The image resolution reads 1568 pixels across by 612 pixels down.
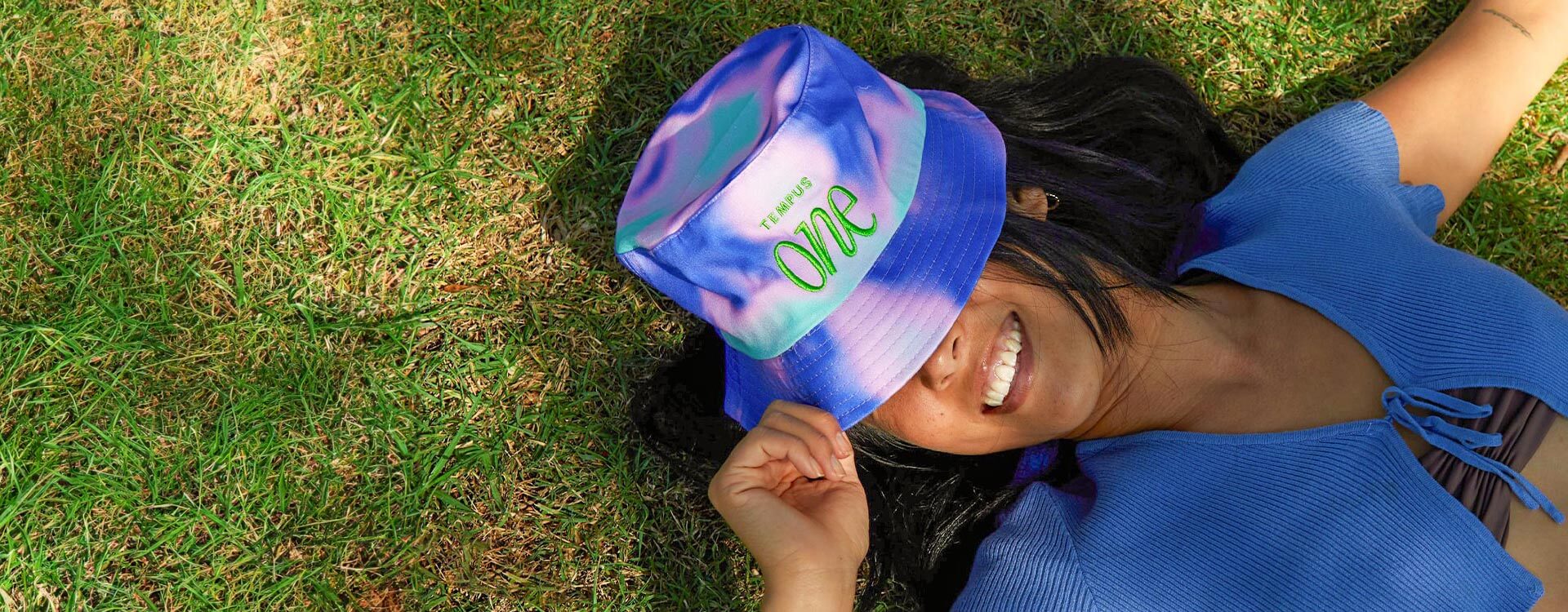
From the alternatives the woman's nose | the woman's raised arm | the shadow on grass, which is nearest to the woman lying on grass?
the woman's nose

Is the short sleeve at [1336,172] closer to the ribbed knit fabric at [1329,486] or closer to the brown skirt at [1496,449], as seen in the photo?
the ribbed knit fabric at [1329,486]

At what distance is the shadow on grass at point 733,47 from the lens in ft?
10.2

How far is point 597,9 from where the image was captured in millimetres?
3182

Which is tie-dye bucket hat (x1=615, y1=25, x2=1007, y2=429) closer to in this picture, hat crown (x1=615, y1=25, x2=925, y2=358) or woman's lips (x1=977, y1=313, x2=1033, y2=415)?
hat crown (x1=615, y1=25, x2=925, y2=358)

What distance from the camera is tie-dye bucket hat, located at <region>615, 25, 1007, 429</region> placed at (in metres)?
2.05

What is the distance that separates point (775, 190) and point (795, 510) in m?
0.70

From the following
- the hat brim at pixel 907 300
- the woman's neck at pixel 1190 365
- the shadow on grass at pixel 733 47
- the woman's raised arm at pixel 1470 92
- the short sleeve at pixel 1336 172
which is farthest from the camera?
the shadow on grass at pixel 733 47

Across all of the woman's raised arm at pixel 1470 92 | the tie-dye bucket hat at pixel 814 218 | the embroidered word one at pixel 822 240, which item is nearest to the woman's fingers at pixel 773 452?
the tie-dye bucket hat at pixel 814 218

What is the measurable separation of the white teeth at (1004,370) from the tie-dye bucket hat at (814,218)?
148 millimetres

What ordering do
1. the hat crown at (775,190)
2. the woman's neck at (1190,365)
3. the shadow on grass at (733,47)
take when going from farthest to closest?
1. the shadow on grass at (733,47)
2. the woman's neck at (1190,365)
3. the hat crown at (775,190)

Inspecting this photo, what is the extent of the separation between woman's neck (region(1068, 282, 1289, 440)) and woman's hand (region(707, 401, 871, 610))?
0.67 metres

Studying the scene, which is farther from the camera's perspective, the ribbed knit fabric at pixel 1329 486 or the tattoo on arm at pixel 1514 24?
the tattoo on arm at pixel 1514 24

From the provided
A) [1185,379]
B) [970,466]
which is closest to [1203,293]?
[1185,379]

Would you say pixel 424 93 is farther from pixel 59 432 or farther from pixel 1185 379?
pixel 1185 379
